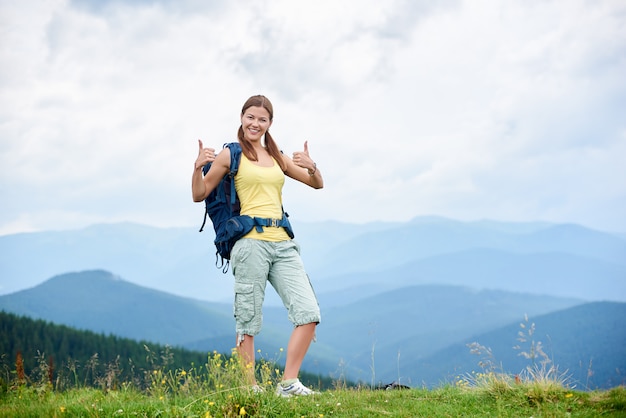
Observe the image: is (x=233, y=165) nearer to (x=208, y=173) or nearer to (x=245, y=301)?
(x=208, y=173)

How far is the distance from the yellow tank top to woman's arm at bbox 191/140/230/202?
17 cm

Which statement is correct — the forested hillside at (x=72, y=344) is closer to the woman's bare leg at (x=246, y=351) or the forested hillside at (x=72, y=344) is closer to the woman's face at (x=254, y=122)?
the woman's bare leg at (x=246, y=351)

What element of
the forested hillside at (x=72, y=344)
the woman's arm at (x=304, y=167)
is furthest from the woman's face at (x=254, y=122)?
the forested hillside at (x=72, y=344)

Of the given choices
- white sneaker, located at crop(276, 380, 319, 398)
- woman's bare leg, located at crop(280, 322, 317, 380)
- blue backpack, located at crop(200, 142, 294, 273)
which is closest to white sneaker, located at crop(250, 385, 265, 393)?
white sneaker, located at crop(276, 380, 319, 398)

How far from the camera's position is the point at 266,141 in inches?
273

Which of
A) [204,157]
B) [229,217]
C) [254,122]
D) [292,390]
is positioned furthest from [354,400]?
[254,122]

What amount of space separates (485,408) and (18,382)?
20.2 ft

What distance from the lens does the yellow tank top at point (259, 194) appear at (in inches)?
254

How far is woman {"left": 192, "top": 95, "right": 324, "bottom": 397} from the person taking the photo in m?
6.35

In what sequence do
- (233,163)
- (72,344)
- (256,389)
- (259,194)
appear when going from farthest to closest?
1. (72,344)
2. (259,194)
3. (233,163)
4. (256,389)

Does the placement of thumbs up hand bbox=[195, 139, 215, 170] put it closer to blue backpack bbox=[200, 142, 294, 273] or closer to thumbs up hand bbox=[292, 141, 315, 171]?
blue backpack bbox=[200, 142, 294, 273]

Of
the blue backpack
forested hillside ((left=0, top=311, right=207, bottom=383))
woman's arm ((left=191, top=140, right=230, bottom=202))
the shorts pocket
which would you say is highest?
woman's arm ((left=191, top=140, right=230, bottom=202))

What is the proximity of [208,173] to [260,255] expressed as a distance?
3.35ft

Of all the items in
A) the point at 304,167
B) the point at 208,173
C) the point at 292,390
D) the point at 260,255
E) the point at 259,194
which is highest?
the point at 304,167
